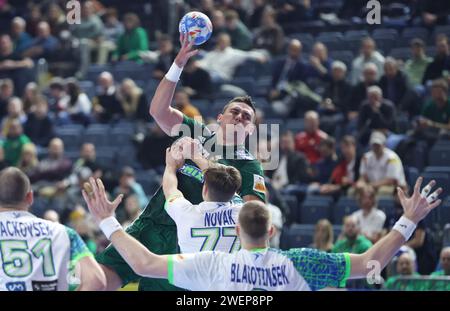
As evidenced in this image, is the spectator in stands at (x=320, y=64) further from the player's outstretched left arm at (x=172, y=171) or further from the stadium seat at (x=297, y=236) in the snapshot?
the player's outstretched left arm at (x=172, y=171)

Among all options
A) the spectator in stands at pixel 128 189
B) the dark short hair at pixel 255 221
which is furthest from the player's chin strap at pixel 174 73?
the spectator in stands at pixel 128 189

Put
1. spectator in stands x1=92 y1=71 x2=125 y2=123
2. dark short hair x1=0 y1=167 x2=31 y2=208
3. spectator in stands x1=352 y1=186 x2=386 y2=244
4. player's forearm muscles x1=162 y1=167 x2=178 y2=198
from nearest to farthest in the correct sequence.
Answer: dark short hair x1=0 y1=167 x2=31 y2=208, player's forearm muscles x1=162 y1=167 x2=178 y2=198, spectator in stands x1=352 y1=186 x2=386 y2=244, spectator in stands x1=92 y1=71 x2=125 y2=123

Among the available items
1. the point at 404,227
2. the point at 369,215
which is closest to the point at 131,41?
the point at 369,215

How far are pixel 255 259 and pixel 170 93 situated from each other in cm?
323

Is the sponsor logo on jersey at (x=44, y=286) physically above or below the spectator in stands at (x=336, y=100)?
above

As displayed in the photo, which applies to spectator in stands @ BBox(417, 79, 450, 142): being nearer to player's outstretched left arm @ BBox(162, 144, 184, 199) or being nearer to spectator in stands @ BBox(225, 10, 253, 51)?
spectator in stands @ BBox(225, 10, 253, 51)

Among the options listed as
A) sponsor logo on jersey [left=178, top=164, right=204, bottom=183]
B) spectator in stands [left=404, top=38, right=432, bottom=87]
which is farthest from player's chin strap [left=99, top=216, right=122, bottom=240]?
spectator in stands [left=404, top=38, right=432, bottom=87]

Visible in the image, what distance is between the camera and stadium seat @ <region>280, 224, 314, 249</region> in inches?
577

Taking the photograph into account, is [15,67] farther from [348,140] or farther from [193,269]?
[193,269]

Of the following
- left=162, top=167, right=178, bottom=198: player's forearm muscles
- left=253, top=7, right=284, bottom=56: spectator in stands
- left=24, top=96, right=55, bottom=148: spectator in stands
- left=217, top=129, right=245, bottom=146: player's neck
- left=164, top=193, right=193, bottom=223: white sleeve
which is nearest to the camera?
left=164, top=193, right=193, bottom=223: white sleeve

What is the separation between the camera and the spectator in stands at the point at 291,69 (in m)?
17.5

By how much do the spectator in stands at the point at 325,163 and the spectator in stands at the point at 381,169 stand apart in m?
0.74

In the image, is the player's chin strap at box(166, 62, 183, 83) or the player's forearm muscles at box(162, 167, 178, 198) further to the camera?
the player's chin strap at box(166, 62, 183, 83)
